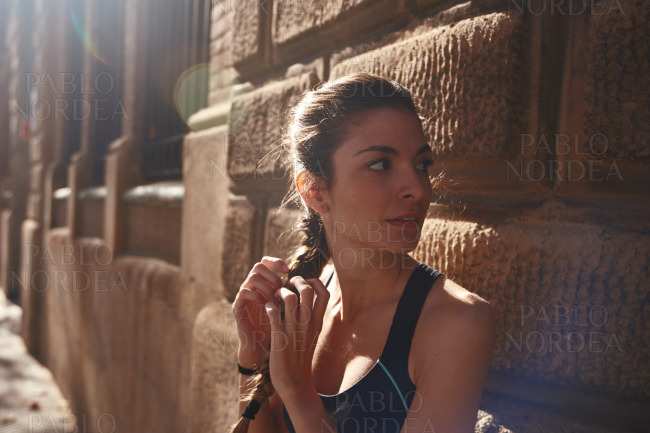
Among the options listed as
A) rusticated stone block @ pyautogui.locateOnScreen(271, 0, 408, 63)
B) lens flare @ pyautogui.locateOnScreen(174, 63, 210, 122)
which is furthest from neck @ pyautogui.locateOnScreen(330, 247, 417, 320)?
lens flare @ pyautogui.locateOnScreen(174, 63, 210, 122)

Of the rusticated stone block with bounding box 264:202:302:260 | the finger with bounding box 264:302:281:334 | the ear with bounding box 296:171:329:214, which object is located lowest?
the finger with bounding box 264:302:281:334

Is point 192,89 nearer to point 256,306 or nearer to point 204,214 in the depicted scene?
point 204,214

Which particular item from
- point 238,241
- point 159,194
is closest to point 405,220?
point 238,241

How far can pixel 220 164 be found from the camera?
3.38 m

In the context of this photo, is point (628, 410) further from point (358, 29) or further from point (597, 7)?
point (358, 29)

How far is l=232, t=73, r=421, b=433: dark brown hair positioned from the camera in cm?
161

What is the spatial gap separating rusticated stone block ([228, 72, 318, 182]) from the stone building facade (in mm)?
14

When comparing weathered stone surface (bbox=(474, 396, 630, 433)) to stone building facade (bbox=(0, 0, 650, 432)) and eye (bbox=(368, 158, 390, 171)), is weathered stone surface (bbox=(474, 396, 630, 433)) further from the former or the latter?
eye (bbox=(368, 158, 390, 171))

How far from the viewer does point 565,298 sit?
1515mm

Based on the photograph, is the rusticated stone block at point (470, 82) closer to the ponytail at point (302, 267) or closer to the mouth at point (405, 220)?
the mouth at point (405, 220)

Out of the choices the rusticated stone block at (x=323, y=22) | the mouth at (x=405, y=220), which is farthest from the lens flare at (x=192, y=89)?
the mouth at (x=405, y=220)

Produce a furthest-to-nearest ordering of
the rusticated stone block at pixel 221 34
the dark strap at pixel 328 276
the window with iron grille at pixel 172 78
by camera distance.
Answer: the window with iron grille at pixel 172 78 → the rusticated stone block at pixel 221 34 → the dark strap at pixel 328 276

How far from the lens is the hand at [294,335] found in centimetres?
147

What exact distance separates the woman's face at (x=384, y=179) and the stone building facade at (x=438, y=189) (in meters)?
0.25
